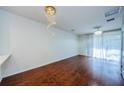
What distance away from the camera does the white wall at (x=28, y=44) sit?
2.83 metres

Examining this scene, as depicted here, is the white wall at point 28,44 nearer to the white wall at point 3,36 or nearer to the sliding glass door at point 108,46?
the white wall at point 3,36

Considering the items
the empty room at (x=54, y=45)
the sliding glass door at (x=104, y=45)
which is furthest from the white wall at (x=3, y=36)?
the sliding glass door at (x=104, y=45)

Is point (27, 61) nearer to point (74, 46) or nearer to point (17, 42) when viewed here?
point (17, 42)

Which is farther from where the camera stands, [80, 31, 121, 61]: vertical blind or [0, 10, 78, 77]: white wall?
[80, 31, 121, 61]: vertical blind

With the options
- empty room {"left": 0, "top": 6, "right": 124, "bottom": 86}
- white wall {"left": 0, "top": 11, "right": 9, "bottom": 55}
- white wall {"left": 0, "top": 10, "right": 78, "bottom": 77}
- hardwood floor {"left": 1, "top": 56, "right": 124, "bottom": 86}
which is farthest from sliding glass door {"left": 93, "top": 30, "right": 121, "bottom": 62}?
white wall {"left": 0, "top": 11, "right": 9, "bottom": 55}

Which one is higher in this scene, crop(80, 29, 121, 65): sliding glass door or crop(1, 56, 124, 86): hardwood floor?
crop(80, 29, 121, 65): sliding glass door

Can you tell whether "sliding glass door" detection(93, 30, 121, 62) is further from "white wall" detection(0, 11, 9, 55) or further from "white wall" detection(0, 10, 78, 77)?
"white wall" detection(0, 11, 9, 55)

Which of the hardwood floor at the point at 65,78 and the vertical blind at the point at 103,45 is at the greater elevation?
the vertical blind at the point at 103,45

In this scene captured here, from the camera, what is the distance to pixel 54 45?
15.8 ft

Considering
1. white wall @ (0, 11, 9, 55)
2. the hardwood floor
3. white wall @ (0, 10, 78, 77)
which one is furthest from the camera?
white wall @ (0, 10, 78, 77)

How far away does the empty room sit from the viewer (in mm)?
2443

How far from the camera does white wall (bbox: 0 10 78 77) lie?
2828mm

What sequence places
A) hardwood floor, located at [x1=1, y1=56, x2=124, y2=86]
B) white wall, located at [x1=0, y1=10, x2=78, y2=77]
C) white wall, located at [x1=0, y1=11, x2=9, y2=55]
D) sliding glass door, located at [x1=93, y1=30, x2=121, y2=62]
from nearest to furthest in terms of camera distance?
hardwood floor, located at [x1=1, y1=56, x2=124, y2=86] < white wall, located at [x1=0, y1=11, x2=9, y2=55] < white wall, located at [x1=0, y1=10, x2=78, y2=77] < sliding glass door, located at [x1=93, y1=30, x2=121, y2=62]
